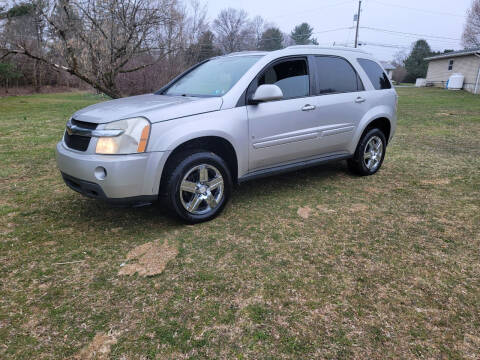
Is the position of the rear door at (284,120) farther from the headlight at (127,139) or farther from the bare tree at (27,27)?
the bare tree at (27,27)

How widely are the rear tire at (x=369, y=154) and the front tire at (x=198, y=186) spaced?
2.36 m

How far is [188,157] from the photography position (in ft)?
Answer: 11.1

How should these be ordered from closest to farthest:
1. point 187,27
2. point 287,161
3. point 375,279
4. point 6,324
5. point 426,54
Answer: point 6,324
point 375,279
point 287,161
point 187,27
point 426,54

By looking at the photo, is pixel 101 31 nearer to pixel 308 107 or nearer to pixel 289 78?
pixel 289 78

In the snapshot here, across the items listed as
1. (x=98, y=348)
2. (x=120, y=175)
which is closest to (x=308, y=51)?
(x=120, y=175)

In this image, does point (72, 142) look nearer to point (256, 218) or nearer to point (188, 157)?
point (188, 157)

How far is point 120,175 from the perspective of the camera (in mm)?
3021

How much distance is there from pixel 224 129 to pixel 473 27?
4446 cm

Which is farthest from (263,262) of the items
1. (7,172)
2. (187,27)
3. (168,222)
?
(187,27)

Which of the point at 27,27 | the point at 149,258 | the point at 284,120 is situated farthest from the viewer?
the point at 27,27

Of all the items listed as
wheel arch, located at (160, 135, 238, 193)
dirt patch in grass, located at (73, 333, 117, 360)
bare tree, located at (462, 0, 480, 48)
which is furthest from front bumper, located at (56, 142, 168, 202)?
bare tree, located at (462, 0, 480, 48)

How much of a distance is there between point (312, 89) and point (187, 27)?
13.4m

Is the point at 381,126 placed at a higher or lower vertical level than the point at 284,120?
lower

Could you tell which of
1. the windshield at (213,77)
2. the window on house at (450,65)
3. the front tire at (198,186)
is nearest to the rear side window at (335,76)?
the windshield at (213,77)
